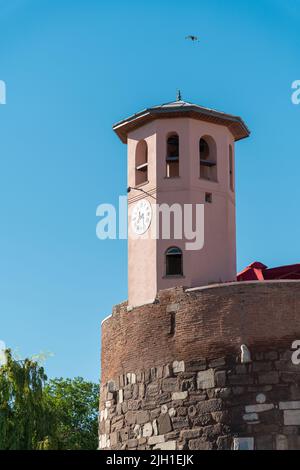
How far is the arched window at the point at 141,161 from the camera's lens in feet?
103

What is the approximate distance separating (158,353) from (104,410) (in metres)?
2.60

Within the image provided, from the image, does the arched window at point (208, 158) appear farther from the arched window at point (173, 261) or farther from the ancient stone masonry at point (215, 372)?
the ancient stone masonry at point (215, 372)

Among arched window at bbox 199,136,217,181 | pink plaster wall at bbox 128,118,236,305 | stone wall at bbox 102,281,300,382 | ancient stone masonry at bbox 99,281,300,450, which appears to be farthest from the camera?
arched window at bbox 199,136,217,181

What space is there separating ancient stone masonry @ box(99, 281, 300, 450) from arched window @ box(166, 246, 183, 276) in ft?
3.34

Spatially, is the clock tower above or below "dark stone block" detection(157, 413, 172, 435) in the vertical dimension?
above

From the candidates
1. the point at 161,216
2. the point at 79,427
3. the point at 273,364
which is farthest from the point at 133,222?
the point at 79,427

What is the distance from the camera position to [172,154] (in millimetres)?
31297

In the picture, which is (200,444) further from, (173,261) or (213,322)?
(173,261)

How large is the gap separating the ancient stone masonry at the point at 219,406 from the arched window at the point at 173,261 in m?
2.62

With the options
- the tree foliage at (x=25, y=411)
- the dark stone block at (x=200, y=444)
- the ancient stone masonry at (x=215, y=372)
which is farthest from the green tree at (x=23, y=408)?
the dark stone block at (x=200, y=444)

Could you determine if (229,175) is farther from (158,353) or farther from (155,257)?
(158,353)

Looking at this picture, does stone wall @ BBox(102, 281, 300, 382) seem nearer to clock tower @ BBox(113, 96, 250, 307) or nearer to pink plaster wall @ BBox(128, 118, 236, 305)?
clock tower @ BBox(113, 96, 250, 307)

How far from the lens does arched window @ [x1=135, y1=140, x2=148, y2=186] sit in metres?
31.4

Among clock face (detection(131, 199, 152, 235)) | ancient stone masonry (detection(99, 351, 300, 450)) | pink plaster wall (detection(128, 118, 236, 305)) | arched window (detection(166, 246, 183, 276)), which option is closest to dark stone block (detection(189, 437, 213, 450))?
ancient stone masonry (detection(99, 351, 300, 450))
